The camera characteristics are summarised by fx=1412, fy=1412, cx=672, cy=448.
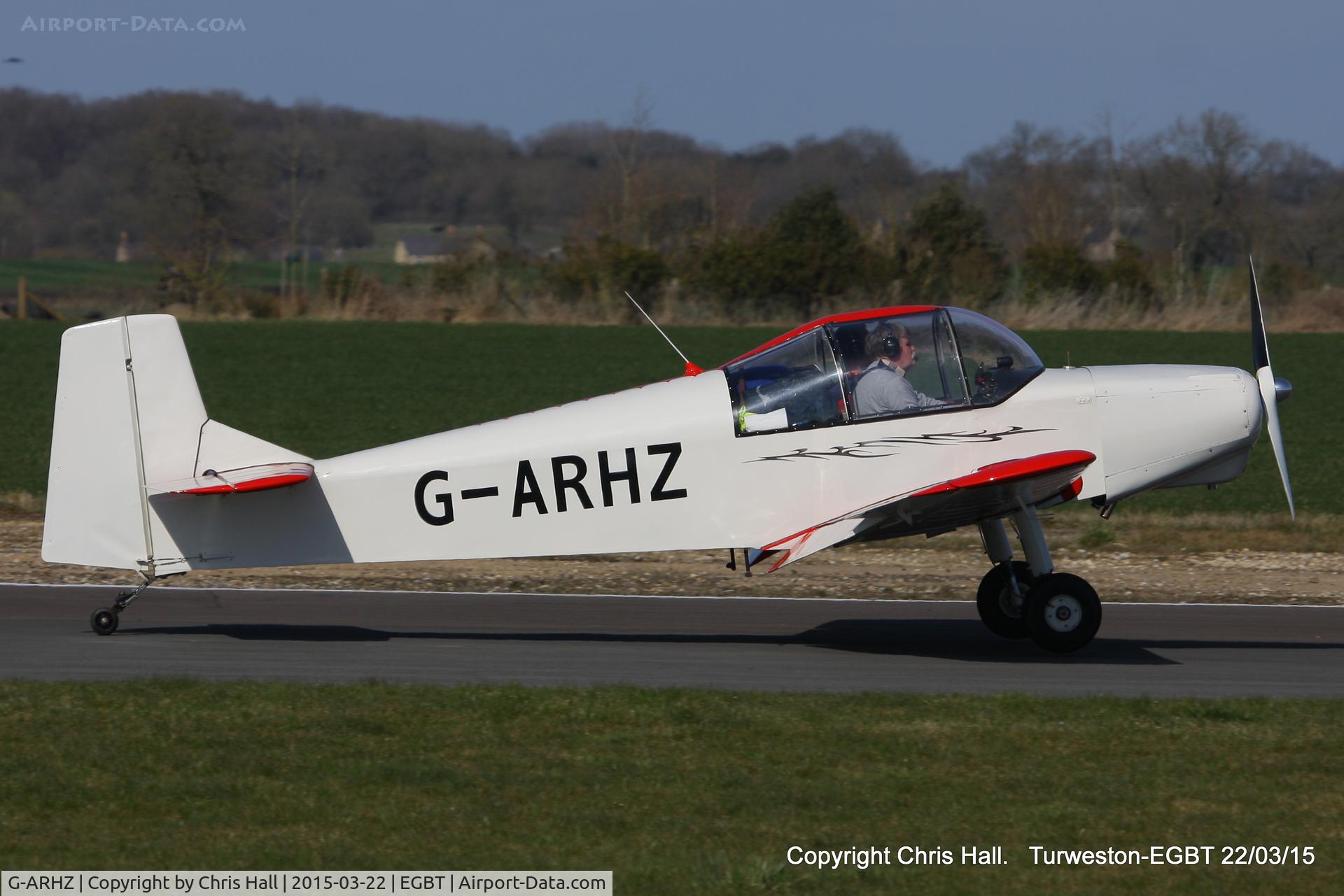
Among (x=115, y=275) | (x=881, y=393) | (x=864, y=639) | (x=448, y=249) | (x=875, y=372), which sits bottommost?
(x=864, y=639)

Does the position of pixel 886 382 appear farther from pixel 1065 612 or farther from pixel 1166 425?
pixel 1065 612

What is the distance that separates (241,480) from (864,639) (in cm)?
437

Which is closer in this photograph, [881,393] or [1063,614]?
[881,393]

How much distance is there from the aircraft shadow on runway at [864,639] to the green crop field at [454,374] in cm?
674

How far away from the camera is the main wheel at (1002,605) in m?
9.76

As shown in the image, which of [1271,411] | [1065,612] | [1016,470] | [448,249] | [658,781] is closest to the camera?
[658,781]

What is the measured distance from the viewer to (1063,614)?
9.17m

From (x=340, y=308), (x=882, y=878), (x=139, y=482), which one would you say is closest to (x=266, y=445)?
(x=139, y=482)

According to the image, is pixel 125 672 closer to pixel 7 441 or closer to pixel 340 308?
pixel 7 441

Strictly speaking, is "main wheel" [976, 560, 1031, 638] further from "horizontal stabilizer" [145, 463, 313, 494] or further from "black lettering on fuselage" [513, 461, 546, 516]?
"horizontal stabilizer" [145, 463, 313, 494]

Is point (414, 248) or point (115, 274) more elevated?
point (414, 248)

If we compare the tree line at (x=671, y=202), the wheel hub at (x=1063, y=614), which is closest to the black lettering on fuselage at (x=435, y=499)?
the wheel hub at (x=1063, y=614)

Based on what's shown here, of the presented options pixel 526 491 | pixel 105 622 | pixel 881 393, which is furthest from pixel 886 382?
pixel 105 622

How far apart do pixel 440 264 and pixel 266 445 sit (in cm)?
3677
